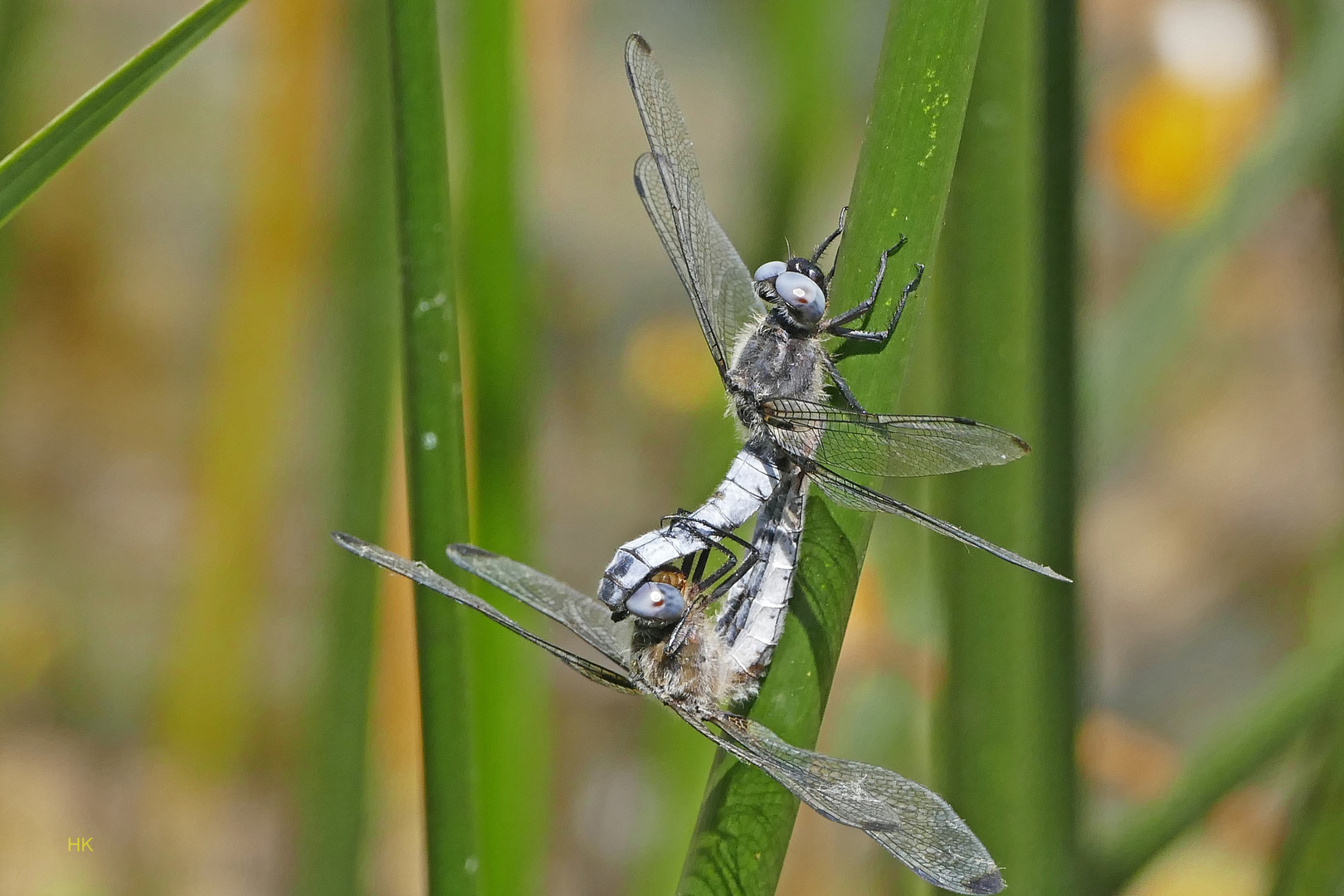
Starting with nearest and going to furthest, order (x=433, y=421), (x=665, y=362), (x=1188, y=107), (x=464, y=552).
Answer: (x=433, y=421), (x=464, y=552), (x=1188, y=107), (x=665, y=362)

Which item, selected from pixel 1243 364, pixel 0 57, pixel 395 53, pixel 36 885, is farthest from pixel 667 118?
pixel 1243 364

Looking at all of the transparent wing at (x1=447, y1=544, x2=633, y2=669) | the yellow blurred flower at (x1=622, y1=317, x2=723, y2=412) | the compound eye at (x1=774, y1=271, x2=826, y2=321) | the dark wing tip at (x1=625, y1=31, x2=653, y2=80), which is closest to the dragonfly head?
the compound eye at (x1=774, y1=271, x2=826, y2=321)

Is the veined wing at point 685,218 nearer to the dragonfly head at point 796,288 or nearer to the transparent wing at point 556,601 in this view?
the dragonfly head at point 796,288

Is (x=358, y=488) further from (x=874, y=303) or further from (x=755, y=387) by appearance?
(x=874, y=303)

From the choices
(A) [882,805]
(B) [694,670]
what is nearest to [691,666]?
(B) [694,670]

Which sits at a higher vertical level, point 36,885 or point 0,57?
point 0,57

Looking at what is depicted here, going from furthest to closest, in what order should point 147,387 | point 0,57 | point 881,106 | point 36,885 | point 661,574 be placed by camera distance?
point 147,387 → point 36,885 → point 0,57 → point 661,574 → point 881,106

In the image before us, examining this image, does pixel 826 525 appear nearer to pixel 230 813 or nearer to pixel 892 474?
pixel 892 474
